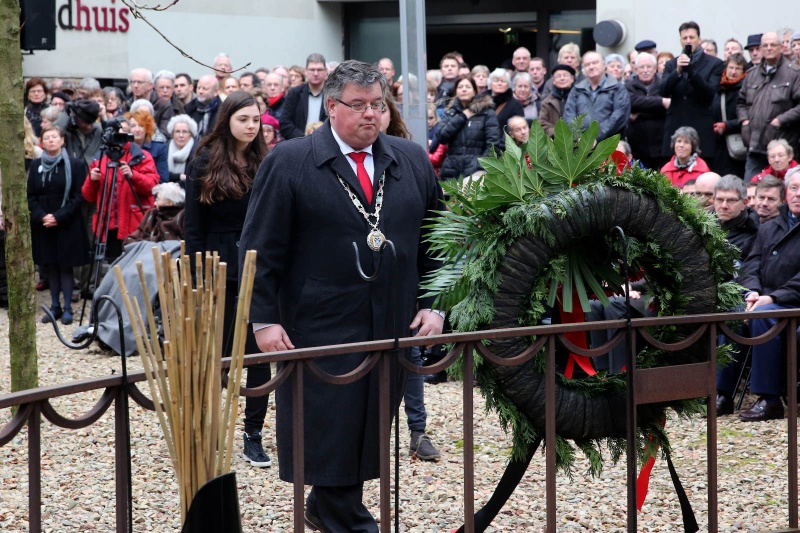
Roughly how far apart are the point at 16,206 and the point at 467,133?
530 cm

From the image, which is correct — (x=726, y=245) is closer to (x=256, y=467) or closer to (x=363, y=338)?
(x=363, y=338)

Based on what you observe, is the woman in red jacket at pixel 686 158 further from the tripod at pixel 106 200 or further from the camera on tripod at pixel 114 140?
the tripod at pixel 106 200

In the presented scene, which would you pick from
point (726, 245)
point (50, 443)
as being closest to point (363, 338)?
point (726, 245)

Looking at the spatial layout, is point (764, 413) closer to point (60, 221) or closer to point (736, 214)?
point (736, 214)

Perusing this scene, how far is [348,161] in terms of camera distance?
409cm

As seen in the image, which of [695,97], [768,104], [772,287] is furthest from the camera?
[695,97]

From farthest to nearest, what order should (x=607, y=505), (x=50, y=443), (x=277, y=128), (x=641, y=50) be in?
(x=641, y=50) → (x=277, y=128) → (x=50, y=443) → (x=607, y=505)

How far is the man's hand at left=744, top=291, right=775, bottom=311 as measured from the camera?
6.87 meters

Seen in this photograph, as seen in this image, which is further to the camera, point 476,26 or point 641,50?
point 476,26

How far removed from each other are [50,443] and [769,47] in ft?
22.4

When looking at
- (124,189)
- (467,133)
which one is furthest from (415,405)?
(124,189)

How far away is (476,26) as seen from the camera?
19188 mm

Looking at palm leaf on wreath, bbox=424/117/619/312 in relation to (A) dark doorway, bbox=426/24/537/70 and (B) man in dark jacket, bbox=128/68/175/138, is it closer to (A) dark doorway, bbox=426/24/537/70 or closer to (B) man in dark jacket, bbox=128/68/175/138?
(B) man in dark jacket, bbox=128/68/175/138

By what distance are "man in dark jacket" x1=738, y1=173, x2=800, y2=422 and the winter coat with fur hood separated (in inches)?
133
